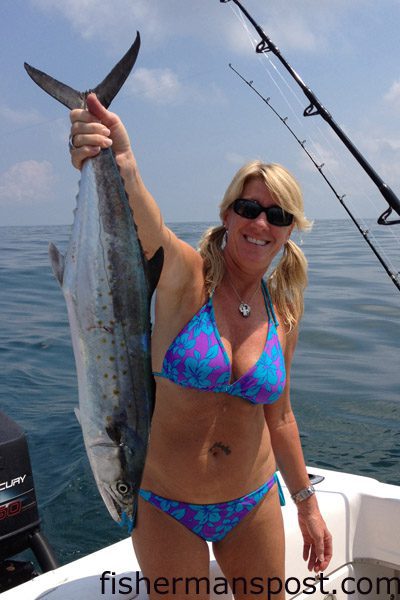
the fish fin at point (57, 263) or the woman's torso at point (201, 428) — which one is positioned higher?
the fish fin at point (57, 263)

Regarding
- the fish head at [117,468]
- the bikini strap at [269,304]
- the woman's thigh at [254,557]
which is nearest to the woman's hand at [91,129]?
the fish head at [117,468]

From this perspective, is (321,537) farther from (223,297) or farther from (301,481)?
(223,297)

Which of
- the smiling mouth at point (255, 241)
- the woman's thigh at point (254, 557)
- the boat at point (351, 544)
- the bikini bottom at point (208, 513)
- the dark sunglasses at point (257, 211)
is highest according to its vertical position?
the dark sunglasses at point (257, 211)

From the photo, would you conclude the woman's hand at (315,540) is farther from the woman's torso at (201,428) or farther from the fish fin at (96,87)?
the fish fin at (96,87)

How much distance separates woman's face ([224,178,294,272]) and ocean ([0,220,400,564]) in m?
2.61

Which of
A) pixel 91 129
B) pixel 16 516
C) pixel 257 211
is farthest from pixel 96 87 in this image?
pixel 16 516

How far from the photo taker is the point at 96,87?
5.54 ft

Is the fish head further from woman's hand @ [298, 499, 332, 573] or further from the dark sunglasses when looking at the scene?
woman's hand @ [298, 499, 332, 573]

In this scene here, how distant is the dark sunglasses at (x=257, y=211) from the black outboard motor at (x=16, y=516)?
1725mm

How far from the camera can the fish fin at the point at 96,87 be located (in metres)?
1.64

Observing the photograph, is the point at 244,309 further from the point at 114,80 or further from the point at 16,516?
the point at 16,516

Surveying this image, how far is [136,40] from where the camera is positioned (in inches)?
63.7

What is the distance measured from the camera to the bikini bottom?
2.12 m

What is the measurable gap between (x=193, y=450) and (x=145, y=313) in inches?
26.8
